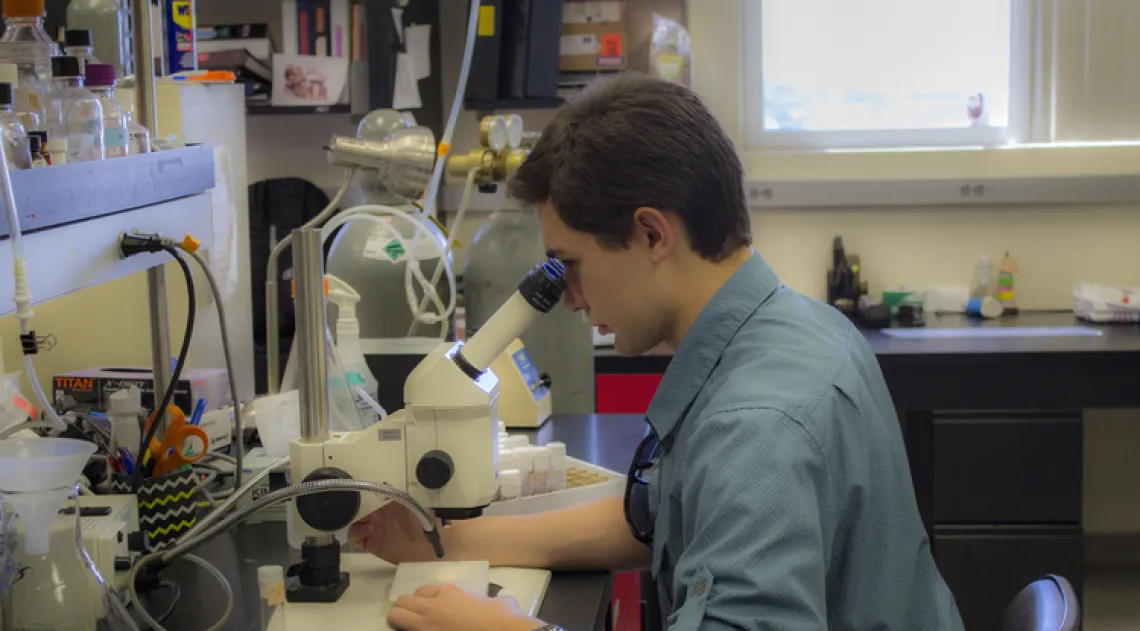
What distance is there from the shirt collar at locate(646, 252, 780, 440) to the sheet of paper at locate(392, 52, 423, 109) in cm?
248

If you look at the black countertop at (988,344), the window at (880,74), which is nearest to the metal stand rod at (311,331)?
the black countertop at (988,344)

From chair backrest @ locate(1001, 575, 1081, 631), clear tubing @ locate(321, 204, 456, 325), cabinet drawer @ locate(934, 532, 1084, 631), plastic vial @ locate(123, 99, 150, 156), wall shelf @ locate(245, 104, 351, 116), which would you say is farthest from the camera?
wall shelf @ locate(245, 104, 351, 116)

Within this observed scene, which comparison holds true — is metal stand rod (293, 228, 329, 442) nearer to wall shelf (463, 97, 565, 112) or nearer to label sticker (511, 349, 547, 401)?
label sticker (511, 349, 547, 401)

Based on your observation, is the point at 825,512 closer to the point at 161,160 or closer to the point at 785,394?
the point at 785,394

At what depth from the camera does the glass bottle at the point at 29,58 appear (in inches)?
51.8

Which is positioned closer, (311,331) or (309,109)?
(311,331)

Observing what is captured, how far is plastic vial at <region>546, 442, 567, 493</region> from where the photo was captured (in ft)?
5.49

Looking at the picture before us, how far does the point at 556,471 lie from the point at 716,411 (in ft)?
2.02

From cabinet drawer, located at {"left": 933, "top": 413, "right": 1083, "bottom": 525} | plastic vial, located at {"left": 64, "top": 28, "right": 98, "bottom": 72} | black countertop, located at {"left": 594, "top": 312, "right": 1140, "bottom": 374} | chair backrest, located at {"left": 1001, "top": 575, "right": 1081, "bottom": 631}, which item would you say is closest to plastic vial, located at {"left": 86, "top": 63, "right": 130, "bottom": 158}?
plastic vial, located at {"left": 64, "top": 28, "right": 98, "bottom": 72}

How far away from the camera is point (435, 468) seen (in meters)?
1.26

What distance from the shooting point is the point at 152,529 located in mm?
1443

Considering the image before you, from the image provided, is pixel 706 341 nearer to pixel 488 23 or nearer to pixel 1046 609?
pixel 1046 609

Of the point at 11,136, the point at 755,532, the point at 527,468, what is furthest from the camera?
the point at 527,468

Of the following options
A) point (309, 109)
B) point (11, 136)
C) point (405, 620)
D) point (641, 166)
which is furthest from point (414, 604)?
point (309, 109)
